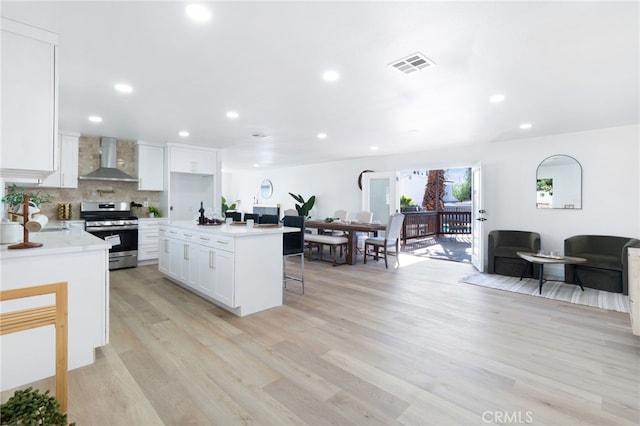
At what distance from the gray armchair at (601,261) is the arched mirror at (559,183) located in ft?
2.09

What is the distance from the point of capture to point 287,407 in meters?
1.78

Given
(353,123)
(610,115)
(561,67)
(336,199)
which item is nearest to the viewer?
(561,67)

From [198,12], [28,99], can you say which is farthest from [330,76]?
[28,99]

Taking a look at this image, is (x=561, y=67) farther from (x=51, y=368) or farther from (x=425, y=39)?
(x=51, y=368)

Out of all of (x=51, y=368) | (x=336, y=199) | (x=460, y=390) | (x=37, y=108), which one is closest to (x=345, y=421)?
(x=460, y=390)

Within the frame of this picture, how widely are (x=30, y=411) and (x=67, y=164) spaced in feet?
17.9

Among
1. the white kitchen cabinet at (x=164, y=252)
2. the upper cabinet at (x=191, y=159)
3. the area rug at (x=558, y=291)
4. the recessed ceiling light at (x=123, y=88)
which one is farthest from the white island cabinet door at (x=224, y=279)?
the area rug at (x=558, y=291)

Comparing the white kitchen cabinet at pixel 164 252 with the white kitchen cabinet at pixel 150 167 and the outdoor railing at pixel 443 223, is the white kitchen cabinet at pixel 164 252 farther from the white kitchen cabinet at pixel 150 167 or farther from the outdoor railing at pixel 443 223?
the outdoor railing at pixel 443 223

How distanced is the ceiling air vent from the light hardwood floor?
7.79ft

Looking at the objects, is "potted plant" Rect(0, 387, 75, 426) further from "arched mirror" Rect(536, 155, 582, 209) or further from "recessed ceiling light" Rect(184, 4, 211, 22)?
"arched mirror" Rect(536, 155, 582, 209)

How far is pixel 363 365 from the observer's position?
224 centimetres

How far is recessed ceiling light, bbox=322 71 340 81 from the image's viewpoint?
2689 mm

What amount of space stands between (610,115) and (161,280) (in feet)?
22.0

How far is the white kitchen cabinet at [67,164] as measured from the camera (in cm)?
494
